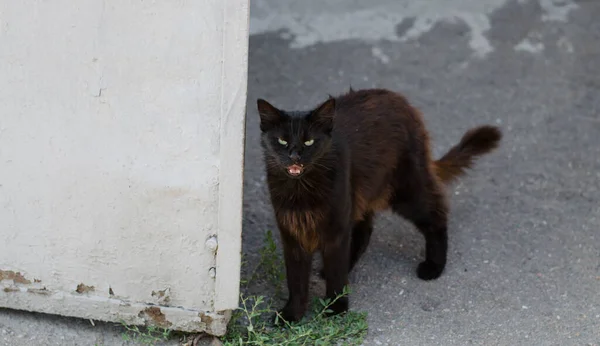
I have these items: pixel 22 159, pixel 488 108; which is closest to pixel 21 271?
pixel 22 159

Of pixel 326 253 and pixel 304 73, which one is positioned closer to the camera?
pixel 326 253

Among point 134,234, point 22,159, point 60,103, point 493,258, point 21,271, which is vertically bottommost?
point 493,258

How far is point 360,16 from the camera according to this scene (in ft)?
23.6

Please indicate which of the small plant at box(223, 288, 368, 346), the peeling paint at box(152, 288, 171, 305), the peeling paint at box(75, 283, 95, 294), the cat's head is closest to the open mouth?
the cat's head

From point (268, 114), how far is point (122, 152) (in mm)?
658

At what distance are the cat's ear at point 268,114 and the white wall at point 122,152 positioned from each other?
9.7 inches

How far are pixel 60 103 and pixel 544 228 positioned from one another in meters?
2.97

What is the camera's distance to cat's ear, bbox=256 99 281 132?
3.78 meters

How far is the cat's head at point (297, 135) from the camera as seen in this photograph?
12.3 ft

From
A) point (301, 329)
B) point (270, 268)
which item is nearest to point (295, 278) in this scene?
point (301, 329)

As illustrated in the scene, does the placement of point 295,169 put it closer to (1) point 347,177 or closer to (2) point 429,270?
(1) point 347,177

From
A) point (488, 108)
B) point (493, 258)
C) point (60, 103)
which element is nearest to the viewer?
point (60, 103)

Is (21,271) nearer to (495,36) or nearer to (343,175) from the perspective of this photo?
(343,175)

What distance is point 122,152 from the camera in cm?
366
